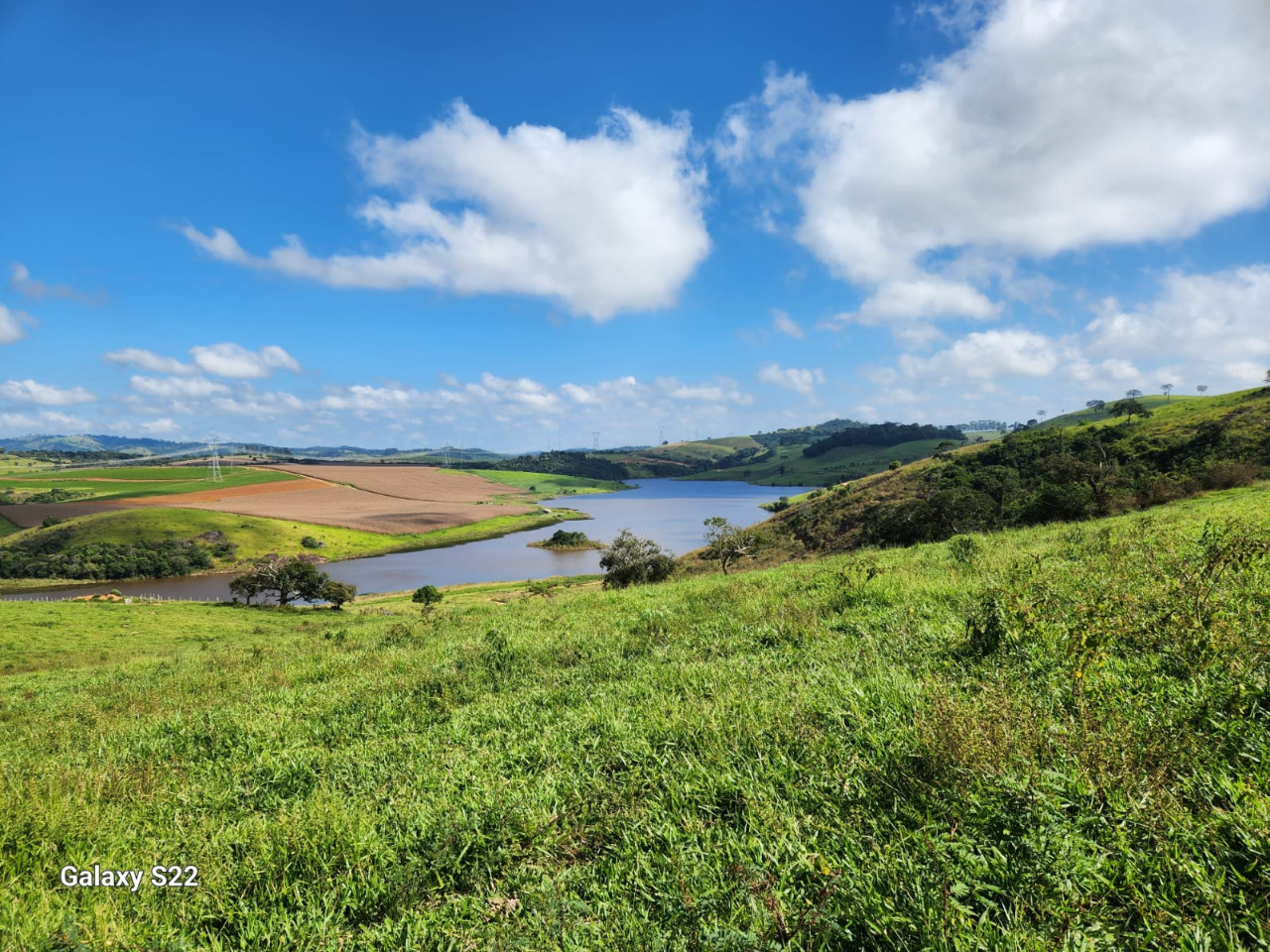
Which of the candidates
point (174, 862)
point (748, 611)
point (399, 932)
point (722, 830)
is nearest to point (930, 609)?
point (748, 611)

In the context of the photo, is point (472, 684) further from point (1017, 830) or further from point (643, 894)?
point (1017, 830)

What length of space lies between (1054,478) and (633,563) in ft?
129

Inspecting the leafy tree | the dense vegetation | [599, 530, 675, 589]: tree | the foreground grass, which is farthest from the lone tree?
the foreground grass

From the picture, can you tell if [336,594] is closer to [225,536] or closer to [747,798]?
[225,536]

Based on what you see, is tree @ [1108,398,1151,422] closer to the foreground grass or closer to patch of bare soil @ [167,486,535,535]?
the foreground grass

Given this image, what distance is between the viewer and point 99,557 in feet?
337

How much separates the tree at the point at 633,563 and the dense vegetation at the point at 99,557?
10193 cm

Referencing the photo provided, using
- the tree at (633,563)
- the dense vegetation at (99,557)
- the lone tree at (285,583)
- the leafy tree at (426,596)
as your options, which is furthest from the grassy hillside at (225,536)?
the tree at (633,563)

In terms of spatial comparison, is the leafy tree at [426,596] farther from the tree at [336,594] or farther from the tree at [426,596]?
the tree at [336,594]

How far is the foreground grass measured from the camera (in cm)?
269

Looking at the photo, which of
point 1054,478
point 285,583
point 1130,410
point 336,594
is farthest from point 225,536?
point 1130,410

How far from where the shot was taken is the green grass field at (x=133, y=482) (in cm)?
15462

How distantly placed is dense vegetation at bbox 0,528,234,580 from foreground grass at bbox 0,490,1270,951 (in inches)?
5016

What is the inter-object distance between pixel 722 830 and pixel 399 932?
82.7 inches
